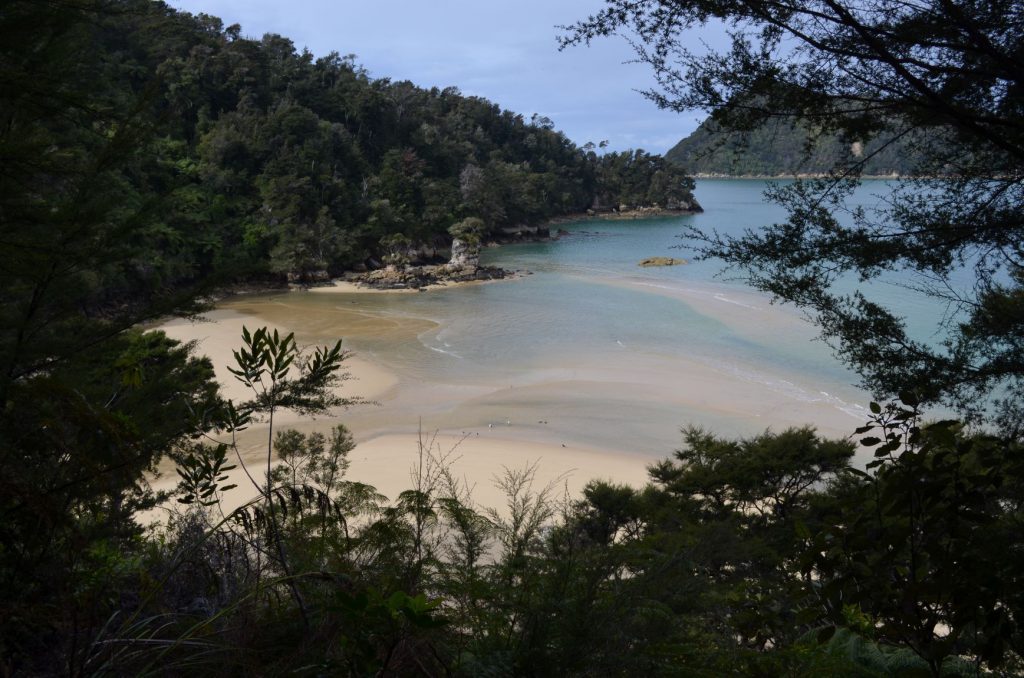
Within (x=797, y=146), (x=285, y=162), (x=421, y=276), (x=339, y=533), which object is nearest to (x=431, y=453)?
(x=339, y=533)

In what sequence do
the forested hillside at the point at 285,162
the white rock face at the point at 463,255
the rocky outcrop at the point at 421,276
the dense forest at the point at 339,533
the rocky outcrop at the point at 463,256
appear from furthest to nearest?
1. the white rock face at the point at 463,255
2. the rocky outcrop at the point at 463,256
3. the rocky outcrop at the point at 421,276
4. the forested hillside at the point at 285,162
5. the dense forest at the point at 339,533

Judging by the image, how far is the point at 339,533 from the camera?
329cm

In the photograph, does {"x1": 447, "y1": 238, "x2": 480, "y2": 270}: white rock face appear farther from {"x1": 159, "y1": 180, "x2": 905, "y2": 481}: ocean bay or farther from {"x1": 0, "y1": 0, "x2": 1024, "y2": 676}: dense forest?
{"x1": 0, "y1": 0, "x2": 1024, "y2": 676}: dense forest

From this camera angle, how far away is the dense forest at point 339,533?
5.24ft

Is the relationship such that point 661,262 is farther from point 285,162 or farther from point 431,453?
point 431,453

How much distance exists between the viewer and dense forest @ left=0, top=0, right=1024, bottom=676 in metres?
1.60

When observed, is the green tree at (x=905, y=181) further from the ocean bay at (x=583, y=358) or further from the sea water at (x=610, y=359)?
the ocean bay at (x=583, y=358)

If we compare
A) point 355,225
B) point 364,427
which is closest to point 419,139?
point 355,225

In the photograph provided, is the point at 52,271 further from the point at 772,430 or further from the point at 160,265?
the point at 160,265

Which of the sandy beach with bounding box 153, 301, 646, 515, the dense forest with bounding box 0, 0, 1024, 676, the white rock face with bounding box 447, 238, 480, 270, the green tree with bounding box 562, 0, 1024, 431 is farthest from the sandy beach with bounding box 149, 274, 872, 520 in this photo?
the white rock face with bounding box 447, 238, 480, 270

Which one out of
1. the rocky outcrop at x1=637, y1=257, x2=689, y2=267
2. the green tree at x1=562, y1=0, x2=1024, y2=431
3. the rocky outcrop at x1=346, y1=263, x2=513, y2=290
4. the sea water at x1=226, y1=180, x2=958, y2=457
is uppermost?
the green tree at x1=562, y1=0, x2=1024, y2=431

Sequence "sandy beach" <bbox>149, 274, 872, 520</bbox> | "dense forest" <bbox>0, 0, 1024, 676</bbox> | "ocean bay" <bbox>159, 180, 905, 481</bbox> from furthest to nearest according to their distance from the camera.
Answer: "ocean bay" <bbox>159, 180, 905, 481</bbox>, "sandy beach" <bbox>149, 274, 872, 520</bbox>, "dense forest" <bbox>0, 0, 1024, 676</bbox>

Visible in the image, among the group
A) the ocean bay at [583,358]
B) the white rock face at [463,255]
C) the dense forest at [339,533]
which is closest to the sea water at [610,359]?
the ocean bay at [583,358]

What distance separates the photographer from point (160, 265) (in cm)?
2534
